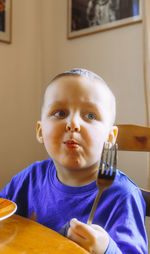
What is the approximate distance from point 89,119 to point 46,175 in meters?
0.25

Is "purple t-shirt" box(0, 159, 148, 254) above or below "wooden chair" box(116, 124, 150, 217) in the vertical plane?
below

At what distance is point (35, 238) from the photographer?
512mm

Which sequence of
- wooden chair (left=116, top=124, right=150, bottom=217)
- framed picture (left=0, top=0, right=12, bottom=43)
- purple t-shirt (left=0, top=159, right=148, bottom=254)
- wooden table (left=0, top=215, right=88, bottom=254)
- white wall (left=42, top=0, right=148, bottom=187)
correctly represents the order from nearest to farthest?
wooden table (left=0, top=215, right=88, bottom=254) < purple t-shirt (left=0, top=159, right=148, bottom=254) < wooden chair (left=116, top=124, right=150, bottom=217) < white wall (left=42, top=0, right=148, bottom=187) < framed picture (left=0, top=0, right=12, bottom=43)

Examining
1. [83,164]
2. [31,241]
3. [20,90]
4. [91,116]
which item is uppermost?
[20,90]

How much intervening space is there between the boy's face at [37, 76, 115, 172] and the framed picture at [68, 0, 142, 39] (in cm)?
138

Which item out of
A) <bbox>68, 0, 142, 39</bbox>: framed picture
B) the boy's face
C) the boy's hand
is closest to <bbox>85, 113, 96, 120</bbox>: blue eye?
the boy's face

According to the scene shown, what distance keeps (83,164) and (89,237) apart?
17 centimetres

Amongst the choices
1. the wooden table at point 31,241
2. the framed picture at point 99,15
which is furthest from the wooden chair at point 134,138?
the framed picture at point 99,15

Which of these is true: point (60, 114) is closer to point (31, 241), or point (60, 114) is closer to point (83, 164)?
point (83, 164)

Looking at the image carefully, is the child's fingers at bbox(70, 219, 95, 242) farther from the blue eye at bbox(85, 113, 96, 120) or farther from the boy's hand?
the blue eye at bbox(85, 113, 96, 120)

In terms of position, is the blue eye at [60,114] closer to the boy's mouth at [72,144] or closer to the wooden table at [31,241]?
the boy's mouth at [72,144]

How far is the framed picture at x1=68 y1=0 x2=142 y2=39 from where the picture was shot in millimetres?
1873

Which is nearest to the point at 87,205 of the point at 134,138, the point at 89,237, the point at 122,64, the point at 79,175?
the point at 79,175

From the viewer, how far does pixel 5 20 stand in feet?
7.43
